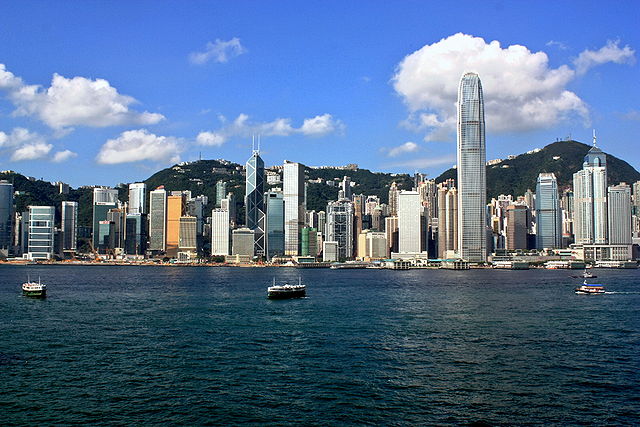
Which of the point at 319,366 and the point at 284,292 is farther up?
the point at 284,292

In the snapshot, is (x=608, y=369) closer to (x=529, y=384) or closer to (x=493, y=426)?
(x=529, y=384)

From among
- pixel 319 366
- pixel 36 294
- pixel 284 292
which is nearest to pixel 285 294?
pixel 284 292

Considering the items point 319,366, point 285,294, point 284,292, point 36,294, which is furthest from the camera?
point 285,294

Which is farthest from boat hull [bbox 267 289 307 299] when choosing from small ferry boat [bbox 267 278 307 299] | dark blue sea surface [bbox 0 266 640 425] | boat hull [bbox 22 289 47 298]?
boat hull [bbox 22 289 47 298]

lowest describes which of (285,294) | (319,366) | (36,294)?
(319,366)

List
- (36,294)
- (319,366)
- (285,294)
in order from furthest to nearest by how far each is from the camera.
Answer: (285,294)
(36,294)
(319,366)

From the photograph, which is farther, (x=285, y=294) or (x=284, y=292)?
(x=285, y=294)

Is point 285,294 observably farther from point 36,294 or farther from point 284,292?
point 36,294

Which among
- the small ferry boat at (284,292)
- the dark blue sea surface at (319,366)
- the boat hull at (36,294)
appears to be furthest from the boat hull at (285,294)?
the boat hull at (36,294)

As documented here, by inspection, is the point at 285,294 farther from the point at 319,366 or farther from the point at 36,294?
the point at 319,366
